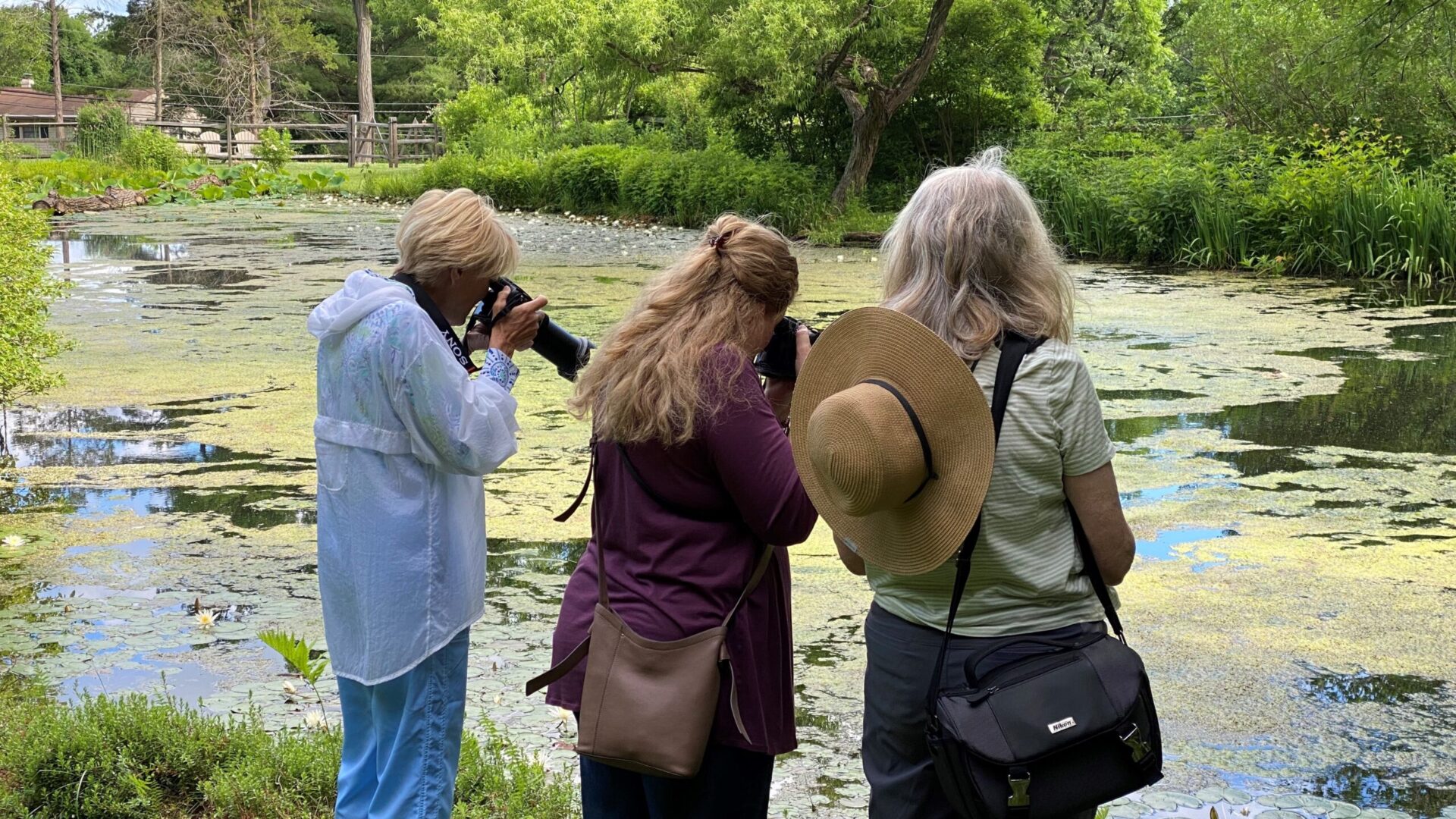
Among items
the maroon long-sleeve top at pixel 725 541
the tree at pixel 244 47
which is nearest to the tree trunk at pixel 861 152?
the maroon long-sleeve top at pixel 725 541

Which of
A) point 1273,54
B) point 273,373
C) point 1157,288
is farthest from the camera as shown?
point 1273,54

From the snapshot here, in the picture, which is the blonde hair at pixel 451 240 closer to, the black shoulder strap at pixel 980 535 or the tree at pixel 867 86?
the black shoulder strap at pixel 980 535

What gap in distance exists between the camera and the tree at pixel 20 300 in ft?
19.9

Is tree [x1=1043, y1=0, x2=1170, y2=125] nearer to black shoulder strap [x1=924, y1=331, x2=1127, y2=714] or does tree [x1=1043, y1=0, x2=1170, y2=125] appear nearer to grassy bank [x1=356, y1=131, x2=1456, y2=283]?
grassy bank [x1=356, y1=131, x2=1456, y2=283]

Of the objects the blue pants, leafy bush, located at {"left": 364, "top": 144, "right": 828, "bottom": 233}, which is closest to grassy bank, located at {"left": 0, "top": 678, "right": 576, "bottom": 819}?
the blue pants

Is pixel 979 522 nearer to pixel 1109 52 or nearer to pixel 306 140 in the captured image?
pixel 1109 52

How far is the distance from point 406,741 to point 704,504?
2.23ft

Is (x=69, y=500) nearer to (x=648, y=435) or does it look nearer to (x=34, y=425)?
(x=34, y=425)

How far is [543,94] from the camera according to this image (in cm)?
2627

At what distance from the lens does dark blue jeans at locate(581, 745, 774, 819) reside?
2.01m

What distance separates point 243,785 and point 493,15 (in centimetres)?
2734

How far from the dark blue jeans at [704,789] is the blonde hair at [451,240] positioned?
86 cm

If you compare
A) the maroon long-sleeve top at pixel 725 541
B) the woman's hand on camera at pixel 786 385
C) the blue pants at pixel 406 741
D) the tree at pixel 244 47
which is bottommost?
the blue pants at pixel 406 741

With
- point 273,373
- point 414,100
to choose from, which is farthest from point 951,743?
point 414,100
